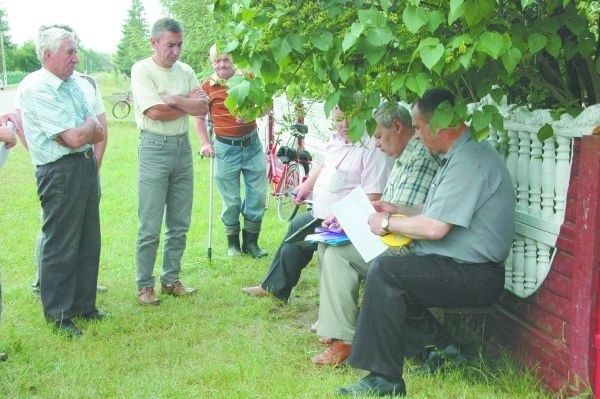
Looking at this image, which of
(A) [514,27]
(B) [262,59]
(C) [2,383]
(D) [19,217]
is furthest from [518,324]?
(D) [19,217]

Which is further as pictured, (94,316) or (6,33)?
(6,33)

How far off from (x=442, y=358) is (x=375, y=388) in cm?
54

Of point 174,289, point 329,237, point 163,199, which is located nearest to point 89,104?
point 163,199

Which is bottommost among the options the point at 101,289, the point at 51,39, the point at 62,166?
the point at 101,289

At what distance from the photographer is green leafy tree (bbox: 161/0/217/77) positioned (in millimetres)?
22970

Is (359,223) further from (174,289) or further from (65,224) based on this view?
(174,289)

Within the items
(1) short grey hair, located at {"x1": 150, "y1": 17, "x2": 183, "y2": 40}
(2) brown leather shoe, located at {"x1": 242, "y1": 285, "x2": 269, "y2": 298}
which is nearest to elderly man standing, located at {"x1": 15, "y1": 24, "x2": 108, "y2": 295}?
(1) short grey hair, located at {"x1": 150, "y1": 17, "x2": 183, "y2": 40}

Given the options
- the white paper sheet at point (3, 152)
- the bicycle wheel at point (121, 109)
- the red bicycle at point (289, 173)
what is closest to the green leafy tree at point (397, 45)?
the white paper sheet at point (3, 152)

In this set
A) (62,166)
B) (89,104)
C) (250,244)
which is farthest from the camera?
(250,244)

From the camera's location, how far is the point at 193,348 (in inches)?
188

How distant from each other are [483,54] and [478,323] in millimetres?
2039

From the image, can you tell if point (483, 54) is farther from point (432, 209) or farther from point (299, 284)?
point (299, 284)

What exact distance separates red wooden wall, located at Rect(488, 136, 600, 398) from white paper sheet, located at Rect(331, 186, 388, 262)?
820 mm

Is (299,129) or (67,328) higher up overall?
(299,129)
